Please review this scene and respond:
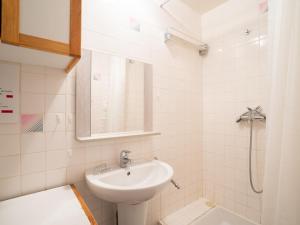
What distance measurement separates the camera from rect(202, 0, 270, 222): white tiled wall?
1.52m

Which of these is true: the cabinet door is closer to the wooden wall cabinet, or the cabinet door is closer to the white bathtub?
the wooden wall cabinet

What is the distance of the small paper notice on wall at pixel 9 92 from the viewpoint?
83 centimetres

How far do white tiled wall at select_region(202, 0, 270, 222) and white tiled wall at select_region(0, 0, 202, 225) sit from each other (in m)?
0.15

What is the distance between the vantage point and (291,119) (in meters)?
0.96

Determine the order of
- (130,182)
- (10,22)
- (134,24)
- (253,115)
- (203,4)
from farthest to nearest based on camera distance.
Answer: (203,4), (253,115), (134,24), (130,182), (10,22)

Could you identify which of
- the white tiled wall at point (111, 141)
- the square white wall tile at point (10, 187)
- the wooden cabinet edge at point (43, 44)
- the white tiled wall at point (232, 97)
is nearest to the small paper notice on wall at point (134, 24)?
the white tiled wall at point (111, 141)

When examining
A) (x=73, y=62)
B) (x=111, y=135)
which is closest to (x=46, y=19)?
(x=73, y=62)

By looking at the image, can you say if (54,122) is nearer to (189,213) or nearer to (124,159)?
(124,159)

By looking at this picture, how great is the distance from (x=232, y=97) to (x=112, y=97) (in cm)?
125

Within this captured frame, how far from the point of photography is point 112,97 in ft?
4.07

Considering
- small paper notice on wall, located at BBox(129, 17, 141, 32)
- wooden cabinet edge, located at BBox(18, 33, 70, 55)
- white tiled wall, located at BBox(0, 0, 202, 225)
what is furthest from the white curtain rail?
wooden cabinet edge, located at BBox(18, 33, 70, 55)

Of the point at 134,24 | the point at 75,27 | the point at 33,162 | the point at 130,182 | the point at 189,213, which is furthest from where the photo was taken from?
the point at 189,213

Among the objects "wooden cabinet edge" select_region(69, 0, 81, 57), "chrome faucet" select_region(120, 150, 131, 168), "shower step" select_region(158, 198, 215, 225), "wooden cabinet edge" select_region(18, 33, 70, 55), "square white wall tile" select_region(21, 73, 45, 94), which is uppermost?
"wooden cabinet edge" select_region(69, 0, 81, 57)

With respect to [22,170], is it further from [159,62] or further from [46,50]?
[159,62]
